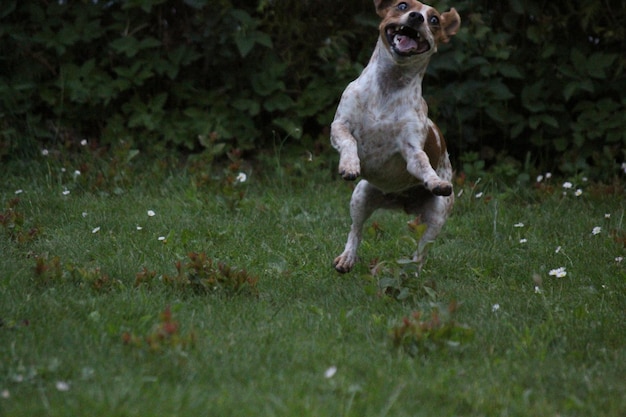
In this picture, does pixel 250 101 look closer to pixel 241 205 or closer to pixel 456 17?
pixel 241 205

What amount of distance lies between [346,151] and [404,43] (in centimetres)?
65

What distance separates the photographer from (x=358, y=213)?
15.7 feet

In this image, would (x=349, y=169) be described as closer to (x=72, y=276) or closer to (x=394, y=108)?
(x=394, y=108)

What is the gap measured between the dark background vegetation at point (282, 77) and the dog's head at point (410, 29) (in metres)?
2.36

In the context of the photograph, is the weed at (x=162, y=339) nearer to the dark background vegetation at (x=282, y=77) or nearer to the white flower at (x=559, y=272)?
the white flower at (x=559, y=272)

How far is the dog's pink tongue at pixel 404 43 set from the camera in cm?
432

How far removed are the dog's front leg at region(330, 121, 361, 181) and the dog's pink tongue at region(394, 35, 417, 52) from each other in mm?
482

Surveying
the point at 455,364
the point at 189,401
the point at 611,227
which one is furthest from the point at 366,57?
the point at 189,401

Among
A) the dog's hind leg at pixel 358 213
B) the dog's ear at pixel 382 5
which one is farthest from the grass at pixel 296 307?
the dog's ear at pixel 382 5

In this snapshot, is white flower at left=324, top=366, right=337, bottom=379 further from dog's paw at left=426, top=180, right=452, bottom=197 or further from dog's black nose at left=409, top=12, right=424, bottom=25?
dog's black nose at left=409, top=12, right=424, bottom=25

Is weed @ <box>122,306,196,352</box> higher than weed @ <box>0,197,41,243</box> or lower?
higher

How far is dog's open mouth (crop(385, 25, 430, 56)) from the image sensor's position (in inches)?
171

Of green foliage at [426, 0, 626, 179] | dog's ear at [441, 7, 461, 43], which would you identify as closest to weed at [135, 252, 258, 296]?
dog's ear at [441, 7, 461, 43]

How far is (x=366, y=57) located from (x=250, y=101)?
104 centimetres
